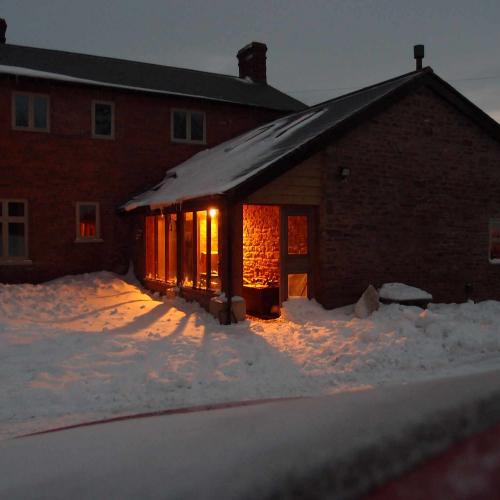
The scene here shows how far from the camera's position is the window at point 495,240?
14.7 m

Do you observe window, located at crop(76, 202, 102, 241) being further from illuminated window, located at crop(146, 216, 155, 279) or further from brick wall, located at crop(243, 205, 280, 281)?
brick wall, located at crop(243, 205, 280, 281)

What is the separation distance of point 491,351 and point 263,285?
6643 millimetres

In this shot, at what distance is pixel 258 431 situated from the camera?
97 cm

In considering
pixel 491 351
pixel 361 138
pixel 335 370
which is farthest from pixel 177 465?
pixel 361 138

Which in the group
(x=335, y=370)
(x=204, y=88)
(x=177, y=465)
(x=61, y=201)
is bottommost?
(x=335, y=370)

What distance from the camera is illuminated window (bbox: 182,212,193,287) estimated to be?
12695 millimetres

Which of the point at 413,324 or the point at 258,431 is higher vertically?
the point at 258,431

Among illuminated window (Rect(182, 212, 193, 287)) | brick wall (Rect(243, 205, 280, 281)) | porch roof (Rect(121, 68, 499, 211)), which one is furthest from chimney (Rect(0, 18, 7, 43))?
illuminated window (Rect(182, 212, 193, 287))

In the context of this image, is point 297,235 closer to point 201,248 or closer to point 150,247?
point 201,248

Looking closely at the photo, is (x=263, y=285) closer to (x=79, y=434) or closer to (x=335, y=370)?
(x=335, y=370)

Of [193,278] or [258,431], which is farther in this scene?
[193,278]

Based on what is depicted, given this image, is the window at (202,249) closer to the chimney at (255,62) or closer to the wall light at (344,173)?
the wall light at (344,173)

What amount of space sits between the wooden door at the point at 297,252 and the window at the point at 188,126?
24.4 ft

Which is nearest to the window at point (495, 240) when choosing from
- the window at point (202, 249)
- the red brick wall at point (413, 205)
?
the red brick wall at point (413, 205)
